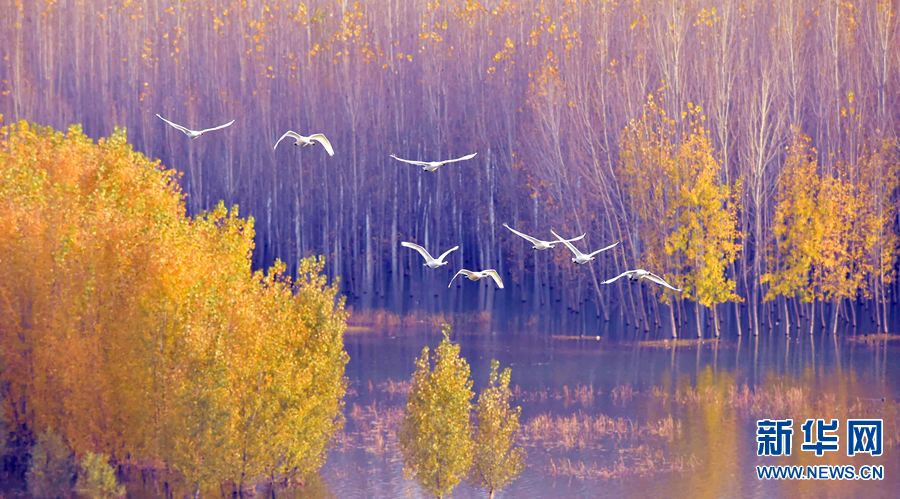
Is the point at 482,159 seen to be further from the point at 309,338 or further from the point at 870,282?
the point at 309,338

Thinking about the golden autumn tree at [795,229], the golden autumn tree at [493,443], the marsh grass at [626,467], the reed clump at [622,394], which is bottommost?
the marsh grass at [626,467]

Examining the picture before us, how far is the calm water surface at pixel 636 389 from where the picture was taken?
29.6 m

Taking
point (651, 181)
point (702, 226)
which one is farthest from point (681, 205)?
point (651, 181)

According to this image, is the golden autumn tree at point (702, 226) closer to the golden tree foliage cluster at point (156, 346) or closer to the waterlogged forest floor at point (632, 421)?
the waterlogged forest floor at point (632, 421)

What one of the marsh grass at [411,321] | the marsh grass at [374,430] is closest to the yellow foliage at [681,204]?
the marsh grass at [411,321]

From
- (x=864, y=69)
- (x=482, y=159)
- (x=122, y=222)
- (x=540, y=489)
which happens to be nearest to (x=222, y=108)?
(x=482, y=159)

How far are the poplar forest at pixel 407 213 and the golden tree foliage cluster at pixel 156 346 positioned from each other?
0.09 m

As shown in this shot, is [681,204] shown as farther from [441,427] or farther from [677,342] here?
[441,427]

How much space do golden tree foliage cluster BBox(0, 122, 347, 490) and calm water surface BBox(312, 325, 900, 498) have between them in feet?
9.98

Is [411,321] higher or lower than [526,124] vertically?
lower

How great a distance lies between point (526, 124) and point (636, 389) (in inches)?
1099

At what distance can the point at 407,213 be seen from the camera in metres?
73.7

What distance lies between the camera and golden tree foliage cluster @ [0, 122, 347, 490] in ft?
89.0

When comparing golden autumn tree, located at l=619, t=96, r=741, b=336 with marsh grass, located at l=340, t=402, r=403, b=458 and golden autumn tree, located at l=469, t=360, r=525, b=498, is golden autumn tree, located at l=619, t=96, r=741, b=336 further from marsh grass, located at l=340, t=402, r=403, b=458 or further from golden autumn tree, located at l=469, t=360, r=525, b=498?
golden autumn tree, located at l=469, t=360, r=525, b=498
